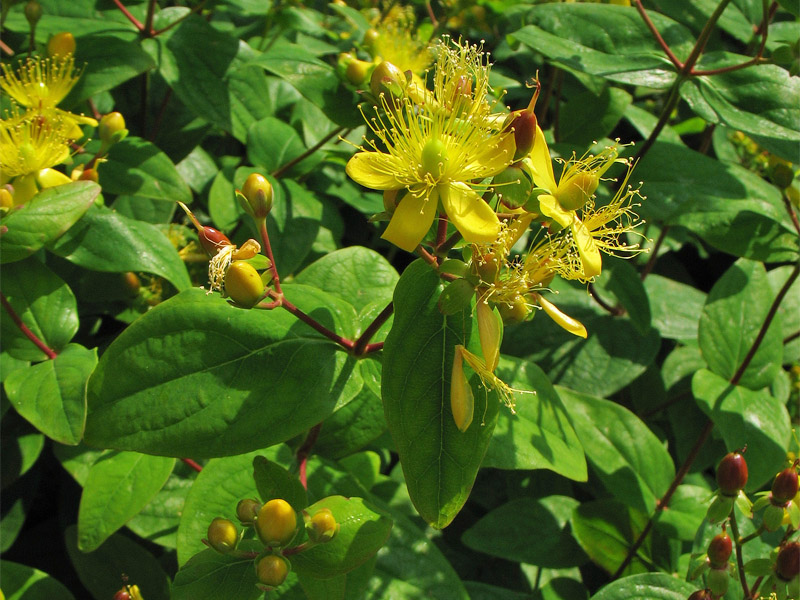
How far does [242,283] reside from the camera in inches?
28.3

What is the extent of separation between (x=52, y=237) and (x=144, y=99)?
2.06ft

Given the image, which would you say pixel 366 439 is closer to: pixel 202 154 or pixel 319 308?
pixel 319 308

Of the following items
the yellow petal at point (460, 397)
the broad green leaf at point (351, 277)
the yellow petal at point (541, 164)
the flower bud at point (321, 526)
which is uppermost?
the yellow petal at point (541, 164)

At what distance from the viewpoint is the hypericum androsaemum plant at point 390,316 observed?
77 cm

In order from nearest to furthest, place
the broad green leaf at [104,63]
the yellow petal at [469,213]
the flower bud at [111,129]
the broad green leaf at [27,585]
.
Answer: the yellow petal at [469,213], the broad green leaf at [27,585], the flower bud at [111,129], the broad green leaf at [104,63]

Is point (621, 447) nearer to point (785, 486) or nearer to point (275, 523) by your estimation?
point (785, 486)

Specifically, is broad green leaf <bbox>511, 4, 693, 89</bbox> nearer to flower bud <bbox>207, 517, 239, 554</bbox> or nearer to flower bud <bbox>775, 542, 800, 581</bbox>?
flower bud <bbox>775, 542, 800, 581</bbox>

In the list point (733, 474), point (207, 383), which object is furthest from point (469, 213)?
point (733, 474)

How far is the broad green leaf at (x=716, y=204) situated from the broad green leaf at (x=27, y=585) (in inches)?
49.9

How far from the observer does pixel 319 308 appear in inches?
35.5

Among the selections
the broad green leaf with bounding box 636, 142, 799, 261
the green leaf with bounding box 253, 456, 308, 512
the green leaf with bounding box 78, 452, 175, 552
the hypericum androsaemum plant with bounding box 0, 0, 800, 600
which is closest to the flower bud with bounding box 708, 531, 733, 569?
the hypericum androsaemum plant with bounding box 0, 0, 800, 600

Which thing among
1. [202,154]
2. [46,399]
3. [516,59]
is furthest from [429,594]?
[516,59]

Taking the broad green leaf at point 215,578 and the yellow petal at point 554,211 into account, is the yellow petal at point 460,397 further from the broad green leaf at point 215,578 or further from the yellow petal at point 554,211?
the broad green leaf at point 215,578

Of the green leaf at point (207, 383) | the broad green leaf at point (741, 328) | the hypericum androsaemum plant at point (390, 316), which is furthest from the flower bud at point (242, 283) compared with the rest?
the broad green leaf at point (741, 328)
